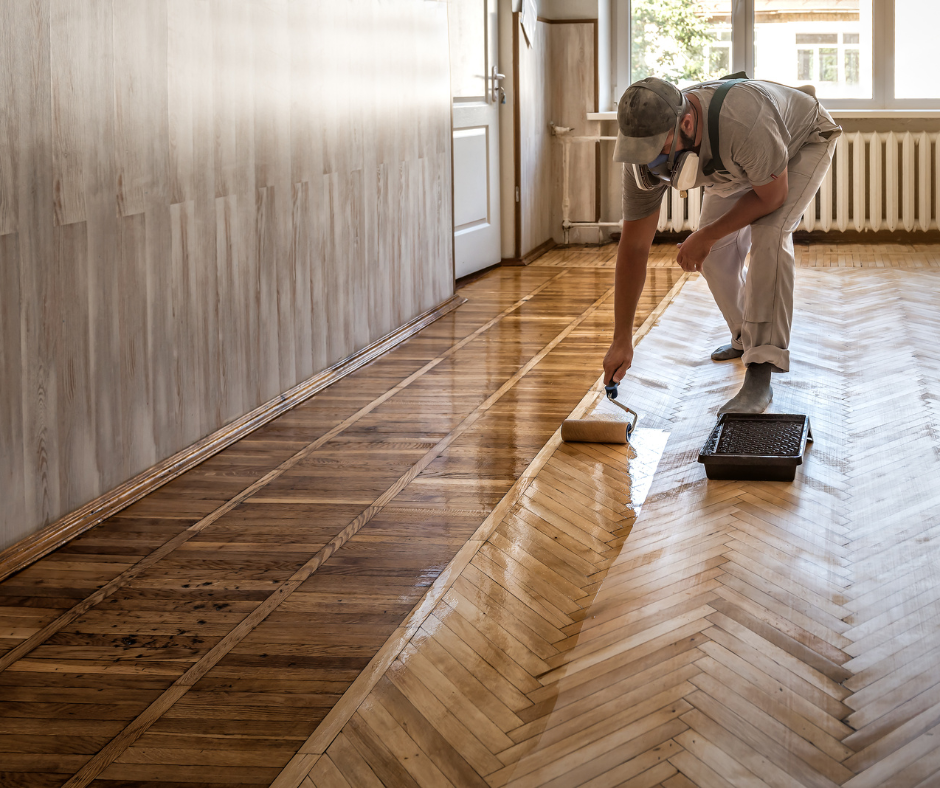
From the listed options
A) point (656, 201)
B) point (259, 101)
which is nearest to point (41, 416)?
point (259, 101)

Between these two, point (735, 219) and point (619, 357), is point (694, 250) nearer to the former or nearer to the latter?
point (735, 219)

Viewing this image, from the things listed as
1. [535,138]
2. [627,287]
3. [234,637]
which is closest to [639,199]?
[627,287]

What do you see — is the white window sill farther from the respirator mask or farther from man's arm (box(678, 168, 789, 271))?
the respirator mask

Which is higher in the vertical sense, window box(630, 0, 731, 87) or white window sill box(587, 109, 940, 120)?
window box(630, 0, 731, 87)

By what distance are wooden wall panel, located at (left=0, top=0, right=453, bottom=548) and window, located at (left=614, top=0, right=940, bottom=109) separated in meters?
3.41

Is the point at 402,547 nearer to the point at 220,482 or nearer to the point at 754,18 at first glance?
the point at 220,482

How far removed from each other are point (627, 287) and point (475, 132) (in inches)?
125

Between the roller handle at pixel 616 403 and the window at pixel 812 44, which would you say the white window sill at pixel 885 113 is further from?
the roller handle at pixel 616 403

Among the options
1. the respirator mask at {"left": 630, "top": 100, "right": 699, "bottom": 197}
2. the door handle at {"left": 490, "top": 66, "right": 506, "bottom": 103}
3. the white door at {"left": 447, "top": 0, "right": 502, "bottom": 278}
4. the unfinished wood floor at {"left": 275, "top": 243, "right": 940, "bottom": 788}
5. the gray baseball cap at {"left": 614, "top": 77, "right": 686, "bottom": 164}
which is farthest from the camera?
the door handle at {"left": 490, "top": 66, "right": 506, "bottom": 103}

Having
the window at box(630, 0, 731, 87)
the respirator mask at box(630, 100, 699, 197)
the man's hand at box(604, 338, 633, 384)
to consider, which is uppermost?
the window at box(630, 0, 731, 87)

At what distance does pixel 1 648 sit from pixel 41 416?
0.57 meters

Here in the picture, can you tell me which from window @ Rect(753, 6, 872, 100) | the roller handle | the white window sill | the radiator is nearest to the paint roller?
the roller handle

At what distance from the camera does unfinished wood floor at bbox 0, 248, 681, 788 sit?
4.65 ft

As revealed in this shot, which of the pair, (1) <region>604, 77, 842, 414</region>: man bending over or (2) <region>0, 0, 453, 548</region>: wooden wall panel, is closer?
(2) <region>0, 0, 453, 548</region>: wooden wall panel
